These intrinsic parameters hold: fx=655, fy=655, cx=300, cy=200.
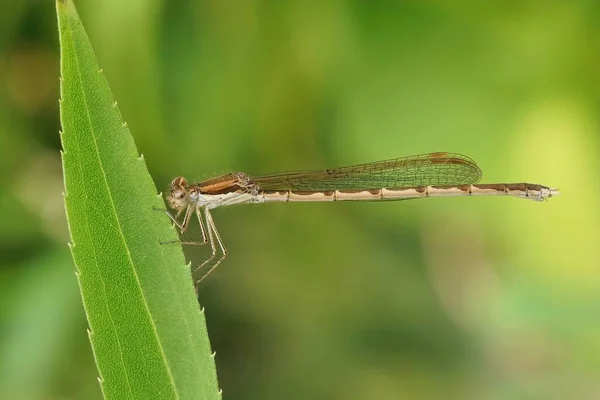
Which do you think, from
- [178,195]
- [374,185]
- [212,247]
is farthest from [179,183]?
[374,185]

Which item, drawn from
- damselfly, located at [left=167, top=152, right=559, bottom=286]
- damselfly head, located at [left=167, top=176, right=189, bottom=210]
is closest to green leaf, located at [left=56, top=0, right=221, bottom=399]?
damselfly head, located at [left=167, top=176, right=189, bottom=210]

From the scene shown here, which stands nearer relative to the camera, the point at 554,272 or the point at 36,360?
the point at 36,360

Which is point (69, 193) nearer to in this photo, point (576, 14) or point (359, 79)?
point (359, 79)

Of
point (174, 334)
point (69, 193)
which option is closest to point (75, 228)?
point (69, 193)

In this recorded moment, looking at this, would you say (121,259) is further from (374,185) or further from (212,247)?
(374,185)

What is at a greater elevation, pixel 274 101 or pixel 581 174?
pixel 274 101

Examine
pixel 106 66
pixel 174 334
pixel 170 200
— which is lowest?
pixel 174 334

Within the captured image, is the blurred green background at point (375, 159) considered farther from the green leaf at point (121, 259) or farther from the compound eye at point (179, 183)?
the green leaf at point (121, 259)

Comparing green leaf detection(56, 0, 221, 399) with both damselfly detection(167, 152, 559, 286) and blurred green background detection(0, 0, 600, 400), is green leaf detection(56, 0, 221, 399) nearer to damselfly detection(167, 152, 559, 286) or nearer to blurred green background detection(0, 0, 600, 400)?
damselfly detection(167, 152, 559, 286)
